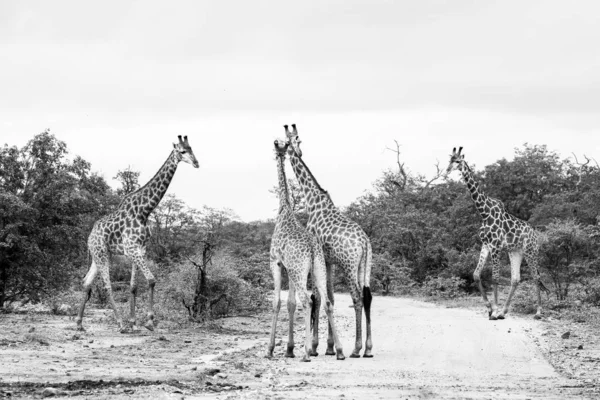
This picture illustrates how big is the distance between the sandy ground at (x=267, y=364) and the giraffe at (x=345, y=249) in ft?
2.28

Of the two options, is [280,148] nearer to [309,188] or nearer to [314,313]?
[309,188]

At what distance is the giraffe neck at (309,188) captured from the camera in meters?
14.2

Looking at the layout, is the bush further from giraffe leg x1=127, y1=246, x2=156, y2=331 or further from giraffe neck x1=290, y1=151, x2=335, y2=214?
giraffe neck x1=290, y1=151, x2=335, y2=214

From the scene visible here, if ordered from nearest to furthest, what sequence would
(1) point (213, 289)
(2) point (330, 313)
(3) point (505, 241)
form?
(2) point (330, 313) < (1) point (213, 289) < (3) point (505, 241)

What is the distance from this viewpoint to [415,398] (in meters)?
8.86

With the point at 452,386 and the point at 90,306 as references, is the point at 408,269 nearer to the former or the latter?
the point at 90,306

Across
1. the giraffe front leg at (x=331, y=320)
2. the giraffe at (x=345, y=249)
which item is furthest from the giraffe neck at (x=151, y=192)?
the giraffe front leg at (x=331, y=320)

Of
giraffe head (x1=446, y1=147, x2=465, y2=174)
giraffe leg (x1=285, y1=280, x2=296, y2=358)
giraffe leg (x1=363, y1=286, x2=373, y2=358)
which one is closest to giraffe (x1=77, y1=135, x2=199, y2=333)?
giraffe leg (x1=285, y1=280, x2=296, y2=358)

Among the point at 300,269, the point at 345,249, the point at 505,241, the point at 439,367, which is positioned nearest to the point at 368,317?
the point at 345,249

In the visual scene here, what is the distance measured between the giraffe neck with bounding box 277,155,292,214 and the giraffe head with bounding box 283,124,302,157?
42 cm

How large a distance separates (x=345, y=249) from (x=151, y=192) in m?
5.60

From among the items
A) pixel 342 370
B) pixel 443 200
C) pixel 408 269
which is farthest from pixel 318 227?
pixel 443 200

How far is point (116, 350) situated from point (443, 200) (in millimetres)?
27544

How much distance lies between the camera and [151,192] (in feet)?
56.5
